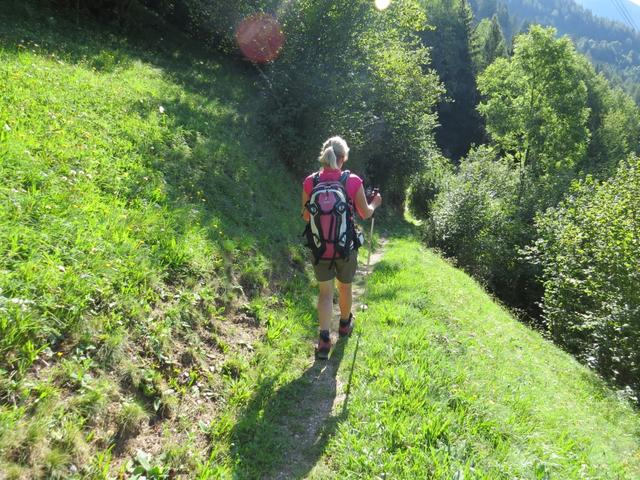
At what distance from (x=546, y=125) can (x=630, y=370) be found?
29668 mm

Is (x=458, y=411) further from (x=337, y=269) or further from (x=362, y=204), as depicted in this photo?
(x=362, y=204)

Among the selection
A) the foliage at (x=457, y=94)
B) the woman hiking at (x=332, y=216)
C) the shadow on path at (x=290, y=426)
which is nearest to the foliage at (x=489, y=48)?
the foliage at (x=457, y=94)

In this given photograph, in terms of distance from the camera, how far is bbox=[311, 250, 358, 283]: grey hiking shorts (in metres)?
5.21

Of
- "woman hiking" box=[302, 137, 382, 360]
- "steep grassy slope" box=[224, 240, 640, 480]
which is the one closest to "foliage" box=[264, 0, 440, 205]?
"steep grassy slope" box=[224, 240, 640, 480]

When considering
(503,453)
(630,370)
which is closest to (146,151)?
(503,453)

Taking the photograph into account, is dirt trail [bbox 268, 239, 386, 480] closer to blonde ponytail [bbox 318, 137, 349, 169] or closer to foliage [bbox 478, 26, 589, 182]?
blonde ponytail [bbox 318, 137, 349, 169]

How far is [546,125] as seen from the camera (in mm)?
34438

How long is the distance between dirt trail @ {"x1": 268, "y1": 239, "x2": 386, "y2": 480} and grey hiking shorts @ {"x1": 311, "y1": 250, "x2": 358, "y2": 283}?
1.12m

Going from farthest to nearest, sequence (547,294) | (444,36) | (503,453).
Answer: (444,36) < (547,294) < (503,453)

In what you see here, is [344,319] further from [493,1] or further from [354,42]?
[493,1]

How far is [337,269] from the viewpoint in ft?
17.6

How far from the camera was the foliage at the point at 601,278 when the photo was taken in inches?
415

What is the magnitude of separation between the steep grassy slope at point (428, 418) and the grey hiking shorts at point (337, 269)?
108 cm

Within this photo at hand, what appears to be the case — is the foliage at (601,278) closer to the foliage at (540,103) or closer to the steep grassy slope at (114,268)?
the steep grassy slope at (114,268)
